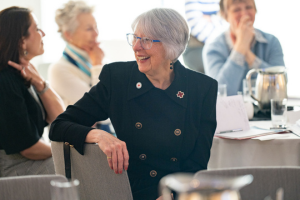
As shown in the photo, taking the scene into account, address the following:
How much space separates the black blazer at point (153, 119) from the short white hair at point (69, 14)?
146 cm

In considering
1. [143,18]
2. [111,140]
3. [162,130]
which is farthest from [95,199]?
[143,18]

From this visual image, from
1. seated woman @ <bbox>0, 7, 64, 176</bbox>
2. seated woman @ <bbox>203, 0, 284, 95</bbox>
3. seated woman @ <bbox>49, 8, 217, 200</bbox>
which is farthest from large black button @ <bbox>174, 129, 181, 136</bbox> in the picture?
seated woman @ <bbox>203, 0, 284, 95</bbox>

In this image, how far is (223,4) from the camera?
113 inches

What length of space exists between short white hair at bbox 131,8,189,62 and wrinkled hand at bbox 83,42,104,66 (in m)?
1.51

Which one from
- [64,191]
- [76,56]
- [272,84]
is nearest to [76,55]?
[76,56]

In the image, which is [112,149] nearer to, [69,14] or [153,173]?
[153,173]

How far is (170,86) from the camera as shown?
1.52 m

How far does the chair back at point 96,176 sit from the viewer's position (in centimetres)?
115

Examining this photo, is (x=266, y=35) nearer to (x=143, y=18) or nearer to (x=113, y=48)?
(x=143, y=18)

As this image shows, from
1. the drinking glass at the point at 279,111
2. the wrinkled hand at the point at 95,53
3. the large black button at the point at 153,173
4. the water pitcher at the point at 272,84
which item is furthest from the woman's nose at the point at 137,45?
the wrinkled hand at the point at 95,53

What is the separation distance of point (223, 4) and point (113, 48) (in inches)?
69.7

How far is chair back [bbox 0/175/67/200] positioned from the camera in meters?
0.98

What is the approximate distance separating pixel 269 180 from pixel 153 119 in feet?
1.95

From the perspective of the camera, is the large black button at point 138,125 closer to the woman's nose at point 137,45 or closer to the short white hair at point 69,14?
the woman's nose at point 137,45
